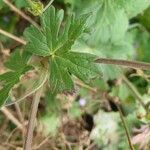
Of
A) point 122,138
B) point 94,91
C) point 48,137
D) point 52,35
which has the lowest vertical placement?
point 48,137

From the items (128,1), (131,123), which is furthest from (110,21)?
(131,123)

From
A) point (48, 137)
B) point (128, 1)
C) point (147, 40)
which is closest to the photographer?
point (128, 1)

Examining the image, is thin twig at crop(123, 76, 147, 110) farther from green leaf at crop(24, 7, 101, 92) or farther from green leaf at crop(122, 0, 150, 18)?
green leaf at crop(24, 7, 101, 92)

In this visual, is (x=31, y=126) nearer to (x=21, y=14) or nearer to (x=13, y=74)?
(x=13, y=74)

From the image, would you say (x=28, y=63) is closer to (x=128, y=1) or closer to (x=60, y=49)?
(x=60, y=49)

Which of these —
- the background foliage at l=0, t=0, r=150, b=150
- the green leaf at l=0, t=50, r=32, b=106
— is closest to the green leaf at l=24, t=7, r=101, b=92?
the green leaf at l=0, t=50, r=32, b=106
